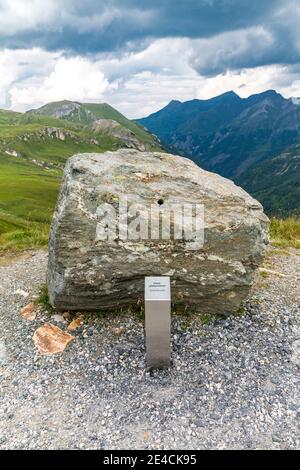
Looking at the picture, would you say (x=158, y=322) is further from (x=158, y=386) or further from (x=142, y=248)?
(x=142, y=248)

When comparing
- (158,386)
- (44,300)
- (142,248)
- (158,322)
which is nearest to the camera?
(158,322)

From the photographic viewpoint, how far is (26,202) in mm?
128875

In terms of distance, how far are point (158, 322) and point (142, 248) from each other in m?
2.50

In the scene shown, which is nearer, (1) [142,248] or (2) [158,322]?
(2) [158,322]

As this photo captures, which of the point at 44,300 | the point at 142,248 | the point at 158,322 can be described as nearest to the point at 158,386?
the point at 158,322

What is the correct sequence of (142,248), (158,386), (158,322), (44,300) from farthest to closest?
(44,300), (142,248), (158,386), (158,322)

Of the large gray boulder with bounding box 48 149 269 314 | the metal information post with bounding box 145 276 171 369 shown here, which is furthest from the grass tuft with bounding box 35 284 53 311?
the metal information post with bounding box 145 276 171 369

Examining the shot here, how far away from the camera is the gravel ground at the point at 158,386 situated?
978 centimetres

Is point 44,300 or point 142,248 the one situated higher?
point 142,248

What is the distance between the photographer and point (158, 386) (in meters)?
11.3

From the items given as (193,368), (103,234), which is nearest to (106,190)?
(103,234)

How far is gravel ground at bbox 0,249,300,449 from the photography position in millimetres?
9781
